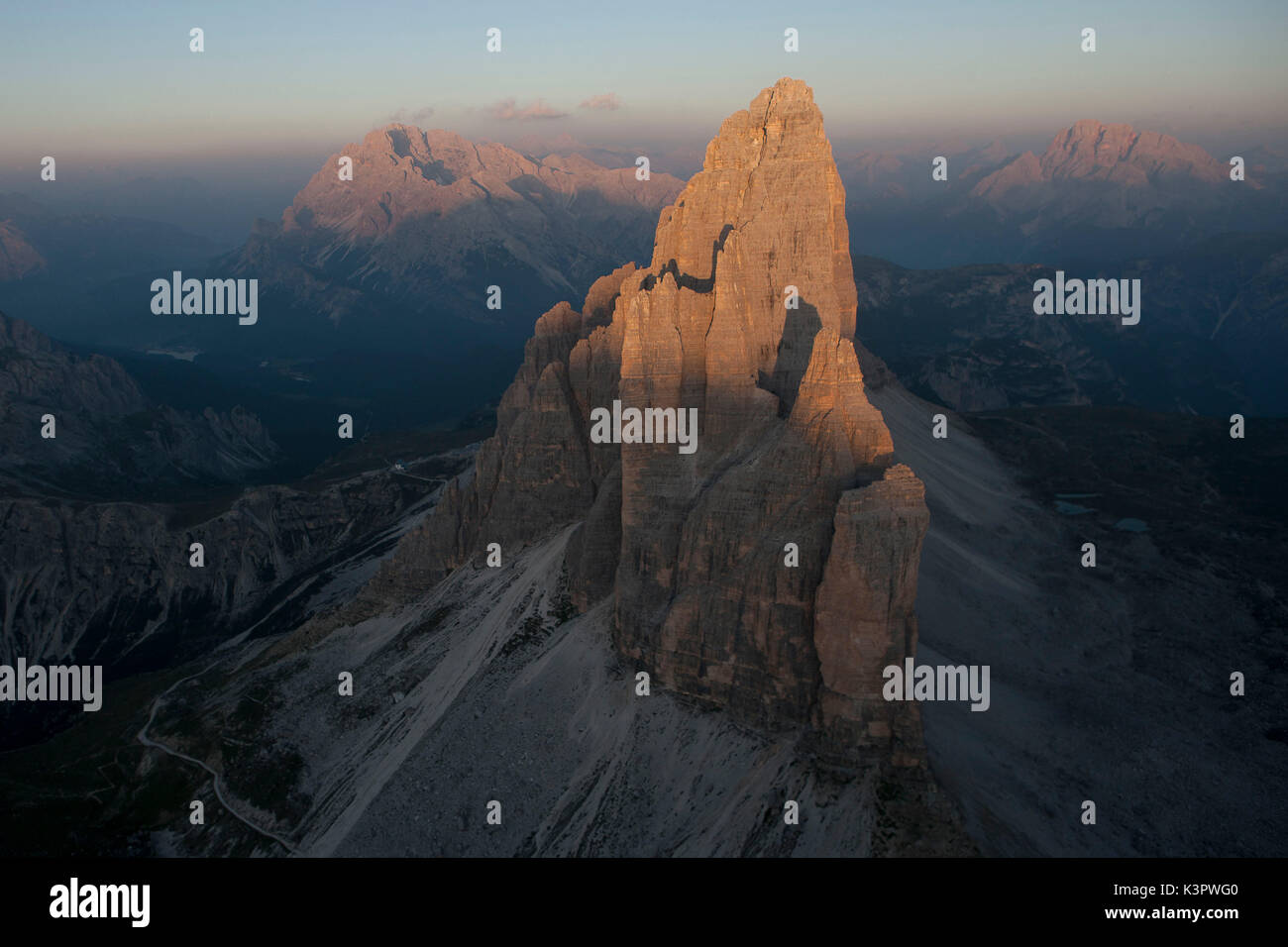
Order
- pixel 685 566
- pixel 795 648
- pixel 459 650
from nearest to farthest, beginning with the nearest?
1. pixel 795 648
2. pixel 685 566
3. pixel 459 650

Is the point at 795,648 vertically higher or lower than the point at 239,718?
higher

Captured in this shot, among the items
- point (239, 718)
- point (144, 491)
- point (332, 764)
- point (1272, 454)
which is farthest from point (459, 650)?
point (144, 491)

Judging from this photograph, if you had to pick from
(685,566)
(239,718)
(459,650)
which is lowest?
(239,718)

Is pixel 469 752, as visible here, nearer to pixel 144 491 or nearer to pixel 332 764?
pixel 332 764

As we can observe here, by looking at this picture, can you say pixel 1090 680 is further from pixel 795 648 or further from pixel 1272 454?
pixel 1272 454

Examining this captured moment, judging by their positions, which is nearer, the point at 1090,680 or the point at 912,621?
the point at 912,621

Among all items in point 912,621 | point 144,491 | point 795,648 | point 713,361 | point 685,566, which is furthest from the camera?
point 144,491
